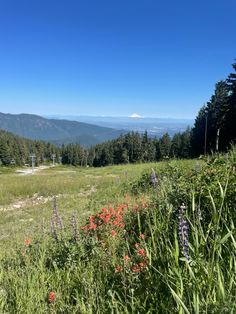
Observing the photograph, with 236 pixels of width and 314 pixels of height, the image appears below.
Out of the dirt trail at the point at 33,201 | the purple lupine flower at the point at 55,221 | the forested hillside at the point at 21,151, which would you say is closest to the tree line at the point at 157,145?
the forested hillside at the point at 21,151

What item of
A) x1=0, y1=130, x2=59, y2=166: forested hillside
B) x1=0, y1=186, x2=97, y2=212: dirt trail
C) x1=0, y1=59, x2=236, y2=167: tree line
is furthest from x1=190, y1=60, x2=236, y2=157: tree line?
Result: x1=0, y1=130, x2=59, y2=166: forested hillside

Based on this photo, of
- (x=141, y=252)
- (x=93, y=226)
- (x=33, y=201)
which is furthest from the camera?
(x=33, y=201)

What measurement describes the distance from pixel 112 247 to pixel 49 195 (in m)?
14.9

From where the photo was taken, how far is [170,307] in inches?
85.6

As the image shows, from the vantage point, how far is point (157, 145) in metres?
122

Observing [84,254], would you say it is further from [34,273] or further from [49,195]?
[49,195]

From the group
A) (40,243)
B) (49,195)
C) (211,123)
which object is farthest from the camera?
(211,123)

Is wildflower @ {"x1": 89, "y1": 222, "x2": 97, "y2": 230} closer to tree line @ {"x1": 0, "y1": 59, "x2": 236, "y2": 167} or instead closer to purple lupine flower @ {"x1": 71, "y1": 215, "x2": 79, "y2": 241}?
purple lupine flower @ {"x1": 71, "y1": 215, "x2": 79, "y2": 241}

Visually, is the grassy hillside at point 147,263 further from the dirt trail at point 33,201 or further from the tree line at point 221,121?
the tree line at point 221,121

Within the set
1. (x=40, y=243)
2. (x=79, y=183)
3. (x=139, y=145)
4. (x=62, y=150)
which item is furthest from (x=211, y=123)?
(x=62, y=150)

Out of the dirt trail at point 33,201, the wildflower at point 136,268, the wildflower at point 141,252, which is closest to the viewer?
the wildflower at point 136,268

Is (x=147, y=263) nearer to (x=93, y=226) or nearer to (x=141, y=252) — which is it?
(x=141, y=252)

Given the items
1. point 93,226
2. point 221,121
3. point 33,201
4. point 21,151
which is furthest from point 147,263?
point 21,151

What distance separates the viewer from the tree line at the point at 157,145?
42.4 m
